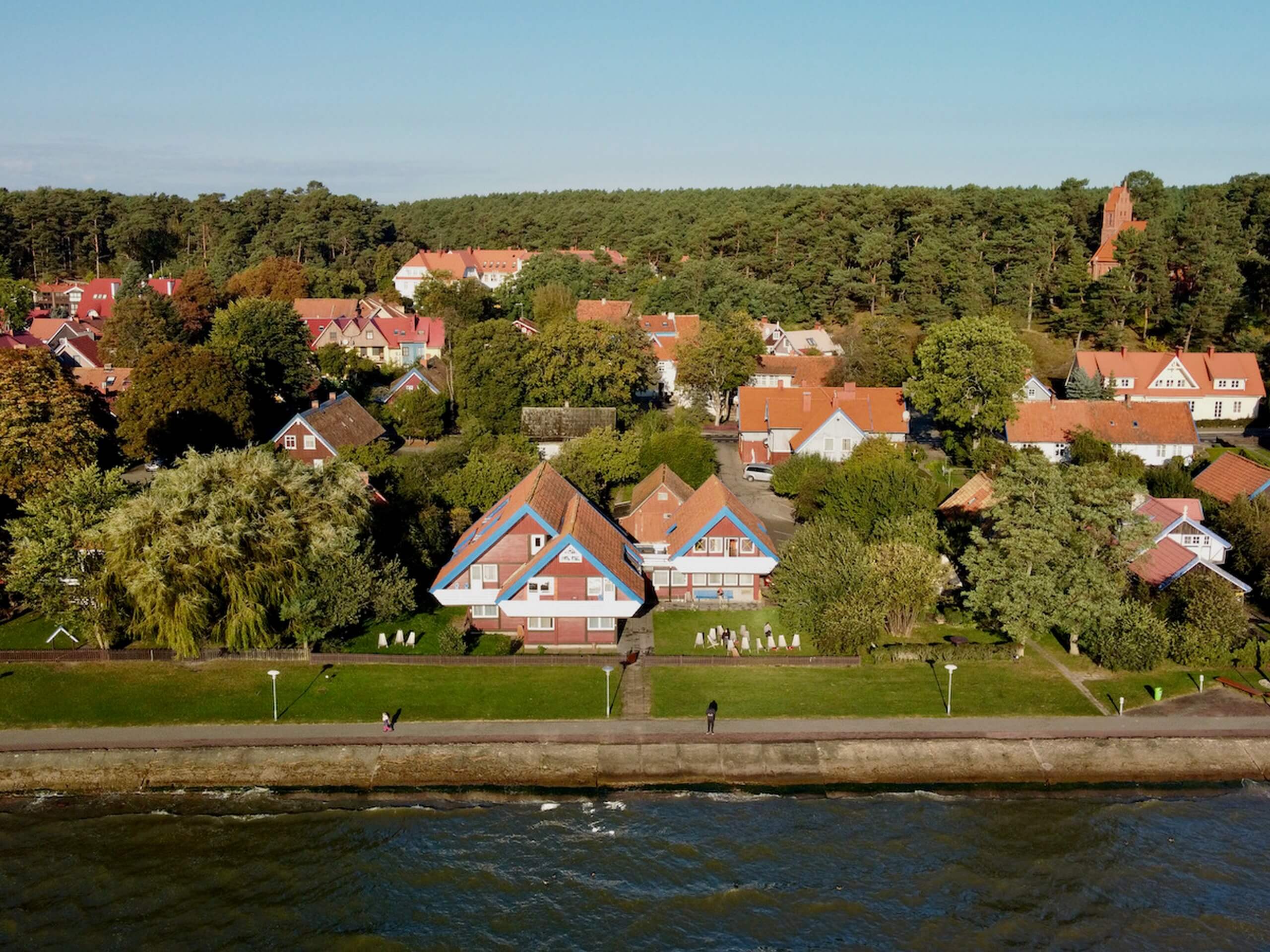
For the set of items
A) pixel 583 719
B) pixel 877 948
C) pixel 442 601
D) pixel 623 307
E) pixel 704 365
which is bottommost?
pixel 877 948

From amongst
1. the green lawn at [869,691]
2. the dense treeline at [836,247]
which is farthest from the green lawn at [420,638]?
the dense treeline at [836,247]

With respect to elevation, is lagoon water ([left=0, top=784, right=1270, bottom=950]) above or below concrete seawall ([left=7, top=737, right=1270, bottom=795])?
below

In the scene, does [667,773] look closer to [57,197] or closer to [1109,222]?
[1109,222]

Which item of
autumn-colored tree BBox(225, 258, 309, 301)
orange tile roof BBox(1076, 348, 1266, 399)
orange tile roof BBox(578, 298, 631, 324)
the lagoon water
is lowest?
the lagoon water

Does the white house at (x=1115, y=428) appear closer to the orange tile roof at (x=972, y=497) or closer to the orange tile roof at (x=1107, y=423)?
the orange tile roof at (x=1107, y=423)

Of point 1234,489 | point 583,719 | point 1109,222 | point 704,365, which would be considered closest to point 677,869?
point 583,719

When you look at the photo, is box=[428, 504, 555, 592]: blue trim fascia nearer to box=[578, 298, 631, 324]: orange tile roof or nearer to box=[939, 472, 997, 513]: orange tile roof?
box=[939, 472, 997, 513]: orange tile roof

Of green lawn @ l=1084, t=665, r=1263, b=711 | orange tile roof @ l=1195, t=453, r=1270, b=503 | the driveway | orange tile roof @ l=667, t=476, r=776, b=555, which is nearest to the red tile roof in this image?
green lawn @ l=1084, t=665, r=1263, b=711
